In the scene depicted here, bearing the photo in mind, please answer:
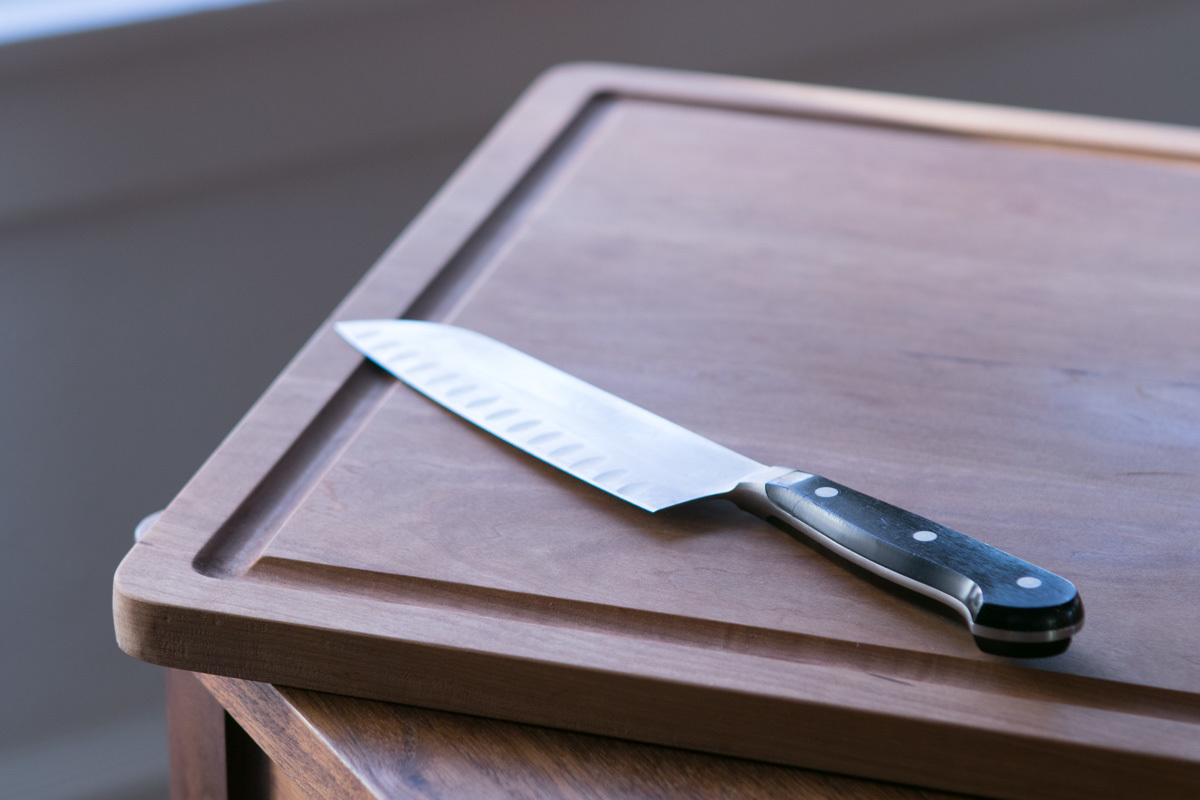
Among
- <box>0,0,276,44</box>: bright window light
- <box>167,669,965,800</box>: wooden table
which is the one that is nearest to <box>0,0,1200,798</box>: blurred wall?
<box>0,0,276,44</box>: bright window light

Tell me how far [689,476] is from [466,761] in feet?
0.53

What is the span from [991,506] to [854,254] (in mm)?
269

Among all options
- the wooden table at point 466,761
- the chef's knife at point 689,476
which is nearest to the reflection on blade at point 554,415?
the chef's knife at point 689,476

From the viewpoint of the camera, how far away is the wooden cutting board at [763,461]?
1.42ft

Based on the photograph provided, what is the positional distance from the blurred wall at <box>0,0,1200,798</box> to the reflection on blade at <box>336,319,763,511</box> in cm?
74

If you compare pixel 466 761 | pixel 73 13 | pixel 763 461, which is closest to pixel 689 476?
pixel 763 461

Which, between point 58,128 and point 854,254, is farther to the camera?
point 58,128

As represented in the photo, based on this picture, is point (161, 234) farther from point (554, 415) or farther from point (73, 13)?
point (554, 415)

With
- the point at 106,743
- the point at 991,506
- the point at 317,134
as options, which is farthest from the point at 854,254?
the point at 106,743

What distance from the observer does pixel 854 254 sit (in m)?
0.75

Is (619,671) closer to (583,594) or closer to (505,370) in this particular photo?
(583,594)

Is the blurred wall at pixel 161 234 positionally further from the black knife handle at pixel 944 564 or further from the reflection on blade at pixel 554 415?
the black knife handle at pixel 944 564

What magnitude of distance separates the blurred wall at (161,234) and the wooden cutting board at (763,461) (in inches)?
22.9

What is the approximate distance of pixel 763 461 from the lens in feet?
1.82
